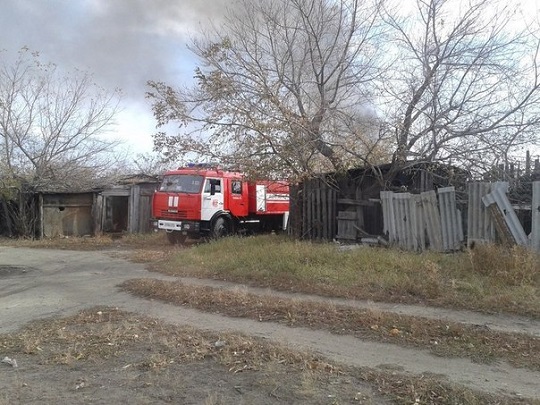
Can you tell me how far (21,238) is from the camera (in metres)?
19.7

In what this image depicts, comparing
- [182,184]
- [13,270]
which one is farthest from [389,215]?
[13,270]

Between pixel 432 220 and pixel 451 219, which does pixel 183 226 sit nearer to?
pixel 432 220

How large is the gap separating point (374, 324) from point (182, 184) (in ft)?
37.8

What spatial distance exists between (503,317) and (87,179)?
18.9m

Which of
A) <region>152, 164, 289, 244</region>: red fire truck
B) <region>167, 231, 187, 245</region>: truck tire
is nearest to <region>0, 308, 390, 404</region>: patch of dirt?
<region>152, 164, 289, 244</region>: red fire truck

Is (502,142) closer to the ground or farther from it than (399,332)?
farther from it

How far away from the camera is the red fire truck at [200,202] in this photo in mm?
16688

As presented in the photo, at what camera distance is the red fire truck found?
16.7 metres

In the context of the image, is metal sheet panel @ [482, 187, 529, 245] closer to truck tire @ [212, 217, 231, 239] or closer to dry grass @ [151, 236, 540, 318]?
dry grass @ [151, 236, 540, 318]

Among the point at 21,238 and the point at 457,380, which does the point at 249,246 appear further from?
the point at 21,238

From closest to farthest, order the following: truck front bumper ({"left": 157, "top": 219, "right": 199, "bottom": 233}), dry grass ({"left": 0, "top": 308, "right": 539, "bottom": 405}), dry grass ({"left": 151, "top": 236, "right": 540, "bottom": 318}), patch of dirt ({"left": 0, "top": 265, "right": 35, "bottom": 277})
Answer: dry grass ({"left": 0, "top": 308, "right": 539, "bottom": 405}), dry grass ({"left": 151, "top": 236, "right": 540, "bottom": 318}), patch of dirt ({"left": 0, "top": 265, "right": 35, "bottom": 277}), truck front bumper ({"left": 157, "top": 219, "right": 199, "bottom": 233})

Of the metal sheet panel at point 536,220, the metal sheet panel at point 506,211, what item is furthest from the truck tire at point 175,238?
the metal sheet panel at point 536,220

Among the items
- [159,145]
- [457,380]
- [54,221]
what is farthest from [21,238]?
[457,380]

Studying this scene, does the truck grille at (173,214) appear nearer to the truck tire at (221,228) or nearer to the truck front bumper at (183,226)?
the truck front bumper at (183,226)
